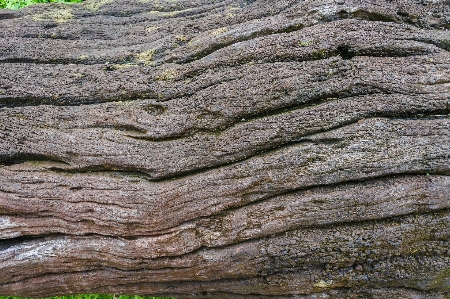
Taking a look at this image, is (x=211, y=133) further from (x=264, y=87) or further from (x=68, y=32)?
(x=68, y=32)

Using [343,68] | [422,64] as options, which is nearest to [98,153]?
[343,68]

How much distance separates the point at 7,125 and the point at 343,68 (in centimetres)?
246

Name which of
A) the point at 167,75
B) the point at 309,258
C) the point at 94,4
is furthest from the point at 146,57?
the point at 309,258

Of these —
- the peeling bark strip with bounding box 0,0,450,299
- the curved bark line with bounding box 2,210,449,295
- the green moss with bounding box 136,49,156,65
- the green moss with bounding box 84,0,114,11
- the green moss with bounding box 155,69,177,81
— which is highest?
the green moss with bounding box 84,0,114,11

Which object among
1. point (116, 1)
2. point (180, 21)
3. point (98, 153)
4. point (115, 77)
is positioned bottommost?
point (98, 153)

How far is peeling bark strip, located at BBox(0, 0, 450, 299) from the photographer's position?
2303mm

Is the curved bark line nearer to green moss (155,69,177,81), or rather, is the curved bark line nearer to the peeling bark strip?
the peeling bark strip

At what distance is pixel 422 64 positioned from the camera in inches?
94.9

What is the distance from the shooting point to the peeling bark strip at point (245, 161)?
2.30 m

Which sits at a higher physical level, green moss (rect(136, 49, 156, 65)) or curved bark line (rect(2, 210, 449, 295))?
green moss (rect(136, 49, 156, 65))

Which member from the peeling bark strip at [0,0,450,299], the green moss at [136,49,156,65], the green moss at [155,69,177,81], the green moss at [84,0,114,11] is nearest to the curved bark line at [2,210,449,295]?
the peeling bark strip at [0,0,450,299]

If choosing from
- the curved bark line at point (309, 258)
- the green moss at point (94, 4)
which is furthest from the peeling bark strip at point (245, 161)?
the green moss at point (94, 4)

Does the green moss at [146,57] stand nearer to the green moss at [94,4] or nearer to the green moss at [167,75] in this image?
the green moss at [167,75]

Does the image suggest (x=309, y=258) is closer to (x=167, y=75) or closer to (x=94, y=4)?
(x=167, y=75)
